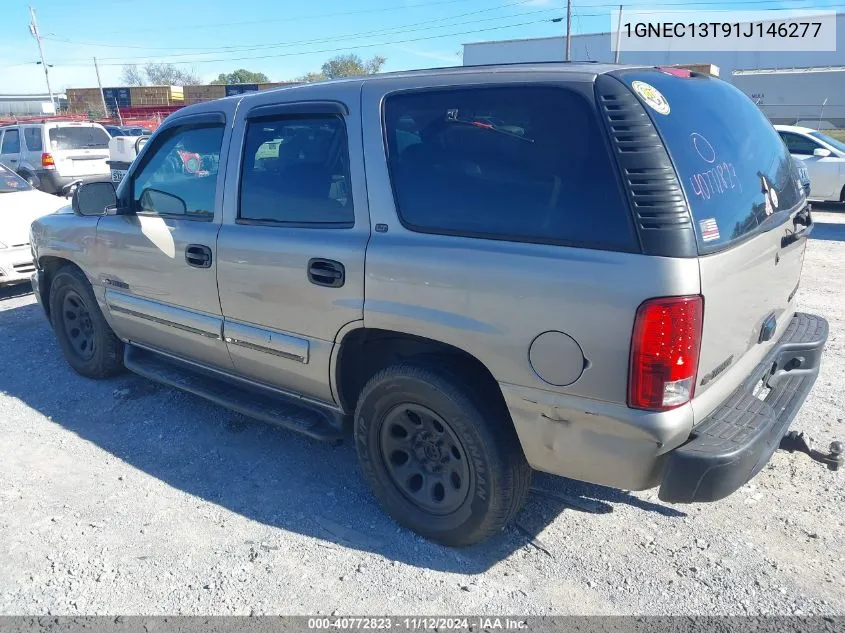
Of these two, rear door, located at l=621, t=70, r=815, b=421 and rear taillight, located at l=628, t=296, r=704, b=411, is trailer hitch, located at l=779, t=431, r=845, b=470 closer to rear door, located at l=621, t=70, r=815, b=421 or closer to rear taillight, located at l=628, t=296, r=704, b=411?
rear door, located at l=621, t=70, r=815, b=421

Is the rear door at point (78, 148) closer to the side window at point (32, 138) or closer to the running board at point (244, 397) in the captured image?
the side window at point (32, 138)

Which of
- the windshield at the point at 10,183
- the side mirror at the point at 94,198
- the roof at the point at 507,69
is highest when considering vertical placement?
the roof at the point at 507,69

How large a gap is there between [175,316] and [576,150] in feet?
8.39

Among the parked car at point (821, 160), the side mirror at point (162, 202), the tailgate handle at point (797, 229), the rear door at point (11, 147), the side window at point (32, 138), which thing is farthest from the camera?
the rear door at point (11, 147)

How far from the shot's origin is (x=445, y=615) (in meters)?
2.57

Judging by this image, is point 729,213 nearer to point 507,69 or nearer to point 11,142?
point 507,69

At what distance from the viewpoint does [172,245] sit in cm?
372

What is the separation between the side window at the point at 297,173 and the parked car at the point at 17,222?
161 inches

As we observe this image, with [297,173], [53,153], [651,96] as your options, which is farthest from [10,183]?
[651,96]

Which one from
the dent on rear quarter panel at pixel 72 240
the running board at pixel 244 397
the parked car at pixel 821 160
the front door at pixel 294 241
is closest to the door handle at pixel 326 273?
the front door at pixel 294 241

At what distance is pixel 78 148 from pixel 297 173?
14.6 meters

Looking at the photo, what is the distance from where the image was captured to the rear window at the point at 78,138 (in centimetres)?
1506

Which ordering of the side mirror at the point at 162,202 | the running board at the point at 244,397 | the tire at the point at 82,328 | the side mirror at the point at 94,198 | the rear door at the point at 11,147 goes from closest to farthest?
the running board at the point at 244,397
the side mirror at the point at 162,202
the side mirror at the point at 94,198
the tire at the point at 82,328
the rear door at the point at 11,147

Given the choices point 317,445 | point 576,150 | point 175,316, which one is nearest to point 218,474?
point 317,445
